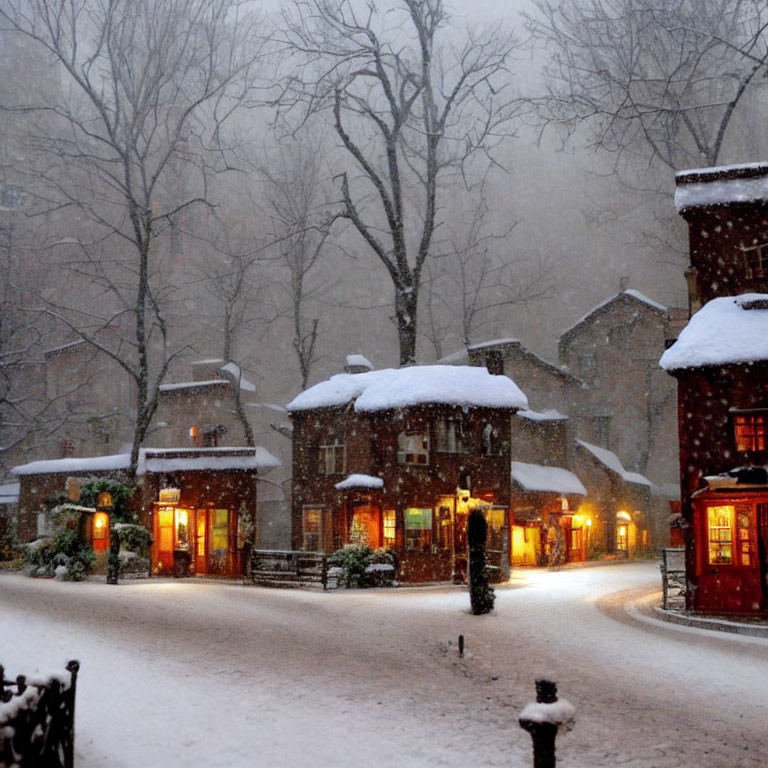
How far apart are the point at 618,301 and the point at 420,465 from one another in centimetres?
2682

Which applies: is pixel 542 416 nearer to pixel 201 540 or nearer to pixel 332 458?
pixel 332 458

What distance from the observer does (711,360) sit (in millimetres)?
19844

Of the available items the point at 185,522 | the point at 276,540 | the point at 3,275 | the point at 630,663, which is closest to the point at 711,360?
the point at 630,663

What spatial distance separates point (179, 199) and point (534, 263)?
29.3m

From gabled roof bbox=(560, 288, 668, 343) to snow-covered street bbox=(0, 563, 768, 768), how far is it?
34297 millimetres

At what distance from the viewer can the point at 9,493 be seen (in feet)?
137

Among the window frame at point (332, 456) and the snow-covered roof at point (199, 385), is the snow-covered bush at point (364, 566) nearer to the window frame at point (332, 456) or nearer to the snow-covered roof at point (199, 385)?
the window frame at point (332, 456)

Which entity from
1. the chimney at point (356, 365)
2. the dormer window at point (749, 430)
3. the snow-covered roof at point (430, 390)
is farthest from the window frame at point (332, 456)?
the dormer window at point (749, 430)

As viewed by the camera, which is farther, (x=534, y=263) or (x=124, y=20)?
(x=534, y=263)

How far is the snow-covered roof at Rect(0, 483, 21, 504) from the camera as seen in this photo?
4106 cm

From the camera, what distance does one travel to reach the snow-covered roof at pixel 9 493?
41062 mm

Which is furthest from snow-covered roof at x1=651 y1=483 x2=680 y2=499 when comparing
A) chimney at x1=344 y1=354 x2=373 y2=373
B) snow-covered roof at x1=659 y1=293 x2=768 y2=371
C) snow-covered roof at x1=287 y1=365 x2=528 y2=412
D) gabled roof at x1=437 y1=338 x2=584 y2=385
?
snow-covered roof at x1=659 y1=293 x2=768 y2=371

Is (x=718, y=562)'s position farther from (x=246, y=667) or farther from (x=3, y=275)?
(x=3, y=275)

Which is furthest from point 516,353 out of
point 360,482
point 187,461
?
point 187,461
